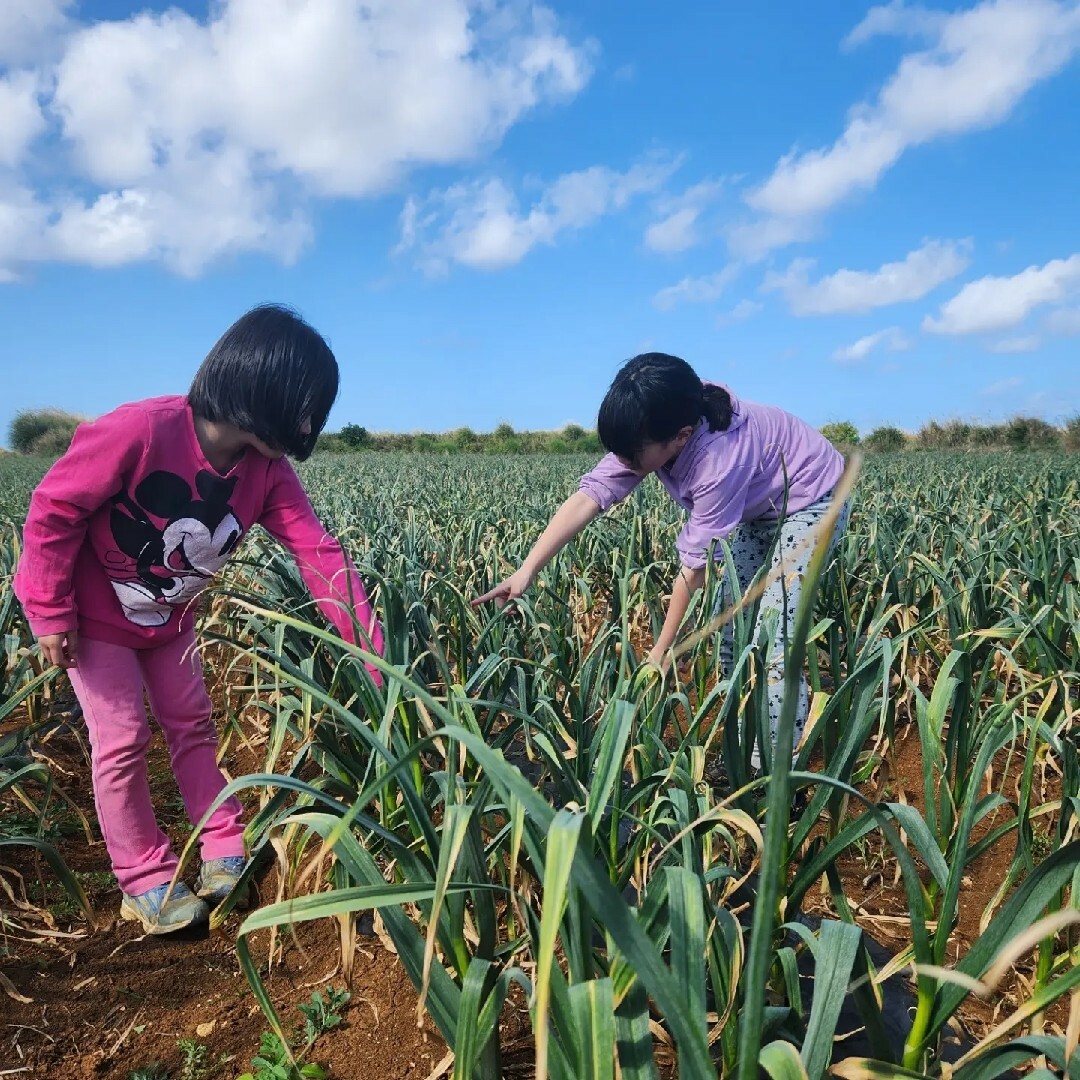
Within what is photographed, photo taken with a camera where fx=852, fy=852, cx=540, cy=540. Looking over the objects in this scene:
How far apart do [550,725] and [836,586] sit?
1334 millimetres

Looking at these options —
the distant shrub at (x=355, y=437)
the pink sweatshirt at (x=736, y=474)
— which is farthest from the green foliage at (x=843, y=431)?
the pink sweatshirt at (x=736, y=474)

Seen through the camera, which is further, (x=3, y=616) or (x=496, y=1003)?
(x=3, y=616)

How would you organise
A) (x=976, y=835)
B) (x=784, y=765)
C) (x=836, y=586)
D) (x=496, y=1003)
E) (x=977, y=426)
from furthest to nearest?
(x=977, y=426) < (x=836, y=586) < (x=976, y=835) < (x=496, y=1003) < (x=784, y=765)

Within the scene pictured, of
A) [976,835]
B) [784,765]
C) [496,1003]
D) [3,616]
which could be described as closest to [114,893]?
[3,616]

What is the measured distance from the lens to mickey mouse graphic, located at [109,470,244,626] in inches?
72.3

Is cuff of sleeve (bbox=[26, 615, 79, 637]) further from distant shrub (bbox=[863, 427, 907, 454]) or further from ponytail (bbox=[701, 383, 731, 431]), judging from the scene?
distant shrub (bbox=[863, 427, 907, 454])

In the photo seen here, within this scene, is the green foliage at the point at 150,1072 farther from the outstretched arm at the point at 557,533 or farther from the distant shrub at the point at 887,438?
the distant shrub at the point at 887,438

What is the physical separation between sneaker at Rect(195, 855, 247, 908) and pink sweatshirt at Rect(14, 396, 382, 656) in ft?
1.70

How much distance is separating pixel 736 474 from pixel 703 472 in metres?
0.09

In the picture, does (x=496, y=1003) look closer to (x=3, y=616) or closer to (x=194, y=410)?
(x=194, y=410)

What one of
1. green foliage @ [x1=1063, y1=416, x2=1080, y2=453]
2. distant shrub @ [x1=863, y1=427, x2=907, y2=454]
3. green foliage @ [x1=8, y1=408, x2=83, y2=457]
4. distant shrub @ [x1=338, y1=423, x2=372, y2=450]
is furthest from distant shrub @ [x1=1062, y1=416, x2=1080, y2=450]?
green foliage @ [x1=8, y1=408, x2=83, y2=457]

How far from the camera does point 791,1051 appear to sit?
2.43 ft

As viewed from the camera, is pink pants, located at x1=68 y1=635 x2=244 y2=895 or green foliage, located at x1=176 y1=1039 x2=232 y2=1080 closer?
green foliage, located at x1=176 y1=1039 x2=232 y2=1080

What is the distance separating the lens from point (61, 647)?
1.78m
